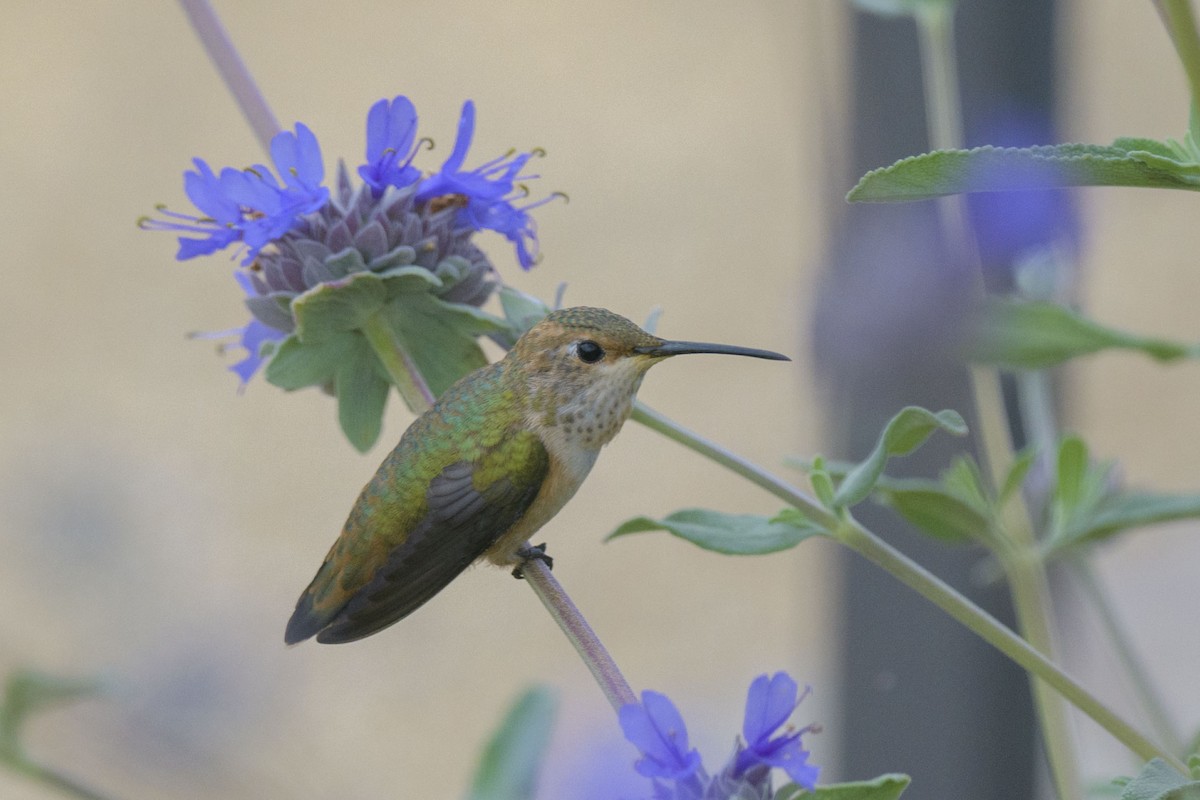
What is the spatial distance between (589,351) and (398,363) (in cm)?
9

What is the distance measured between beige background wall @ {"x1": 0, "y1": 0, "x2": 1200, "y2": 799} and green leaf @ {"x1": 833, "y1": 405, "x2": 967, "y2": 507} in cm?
135

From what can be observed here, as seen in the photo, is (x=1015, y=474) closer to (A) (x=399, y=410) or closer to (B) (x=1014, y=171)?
(B) (x=1014, y=171)

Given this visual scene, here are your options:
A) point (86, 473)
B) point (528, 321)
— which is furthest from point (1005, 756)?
point (86, 473)

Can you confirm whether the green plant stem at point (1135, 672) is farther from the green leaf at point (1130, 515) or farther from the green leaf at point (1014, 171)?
the green leaf at point (1014, 171)

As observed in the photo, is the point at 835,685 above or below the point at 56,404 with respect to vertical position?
below

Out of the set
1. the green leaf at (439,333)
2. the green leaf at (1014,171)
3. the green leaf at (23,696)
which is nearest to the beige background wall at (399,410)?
the green leaf at (23,696)

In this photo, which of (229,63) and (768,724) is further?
(229,63)

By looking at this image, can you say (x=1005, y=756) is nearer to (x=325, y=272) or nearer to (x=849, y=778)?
(x=849, y=778)

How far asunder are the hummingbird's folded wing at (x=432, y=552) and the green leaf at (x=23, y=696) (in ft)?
0.84

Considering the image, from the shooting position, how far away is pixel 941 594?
552mm

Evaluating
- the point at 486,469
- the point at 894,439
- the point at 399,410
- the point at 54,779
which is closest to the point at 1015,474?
the point at 894,439

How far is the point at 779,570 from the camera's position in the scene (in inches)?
121

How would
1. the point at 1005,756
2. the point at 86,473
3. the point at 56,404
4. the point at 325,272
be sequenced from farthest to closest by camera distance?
the point at 56,404 → the point at 86,473 → the point at 1005,756 → the point at 325,272

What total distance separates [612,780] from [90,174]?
3.18 meters
